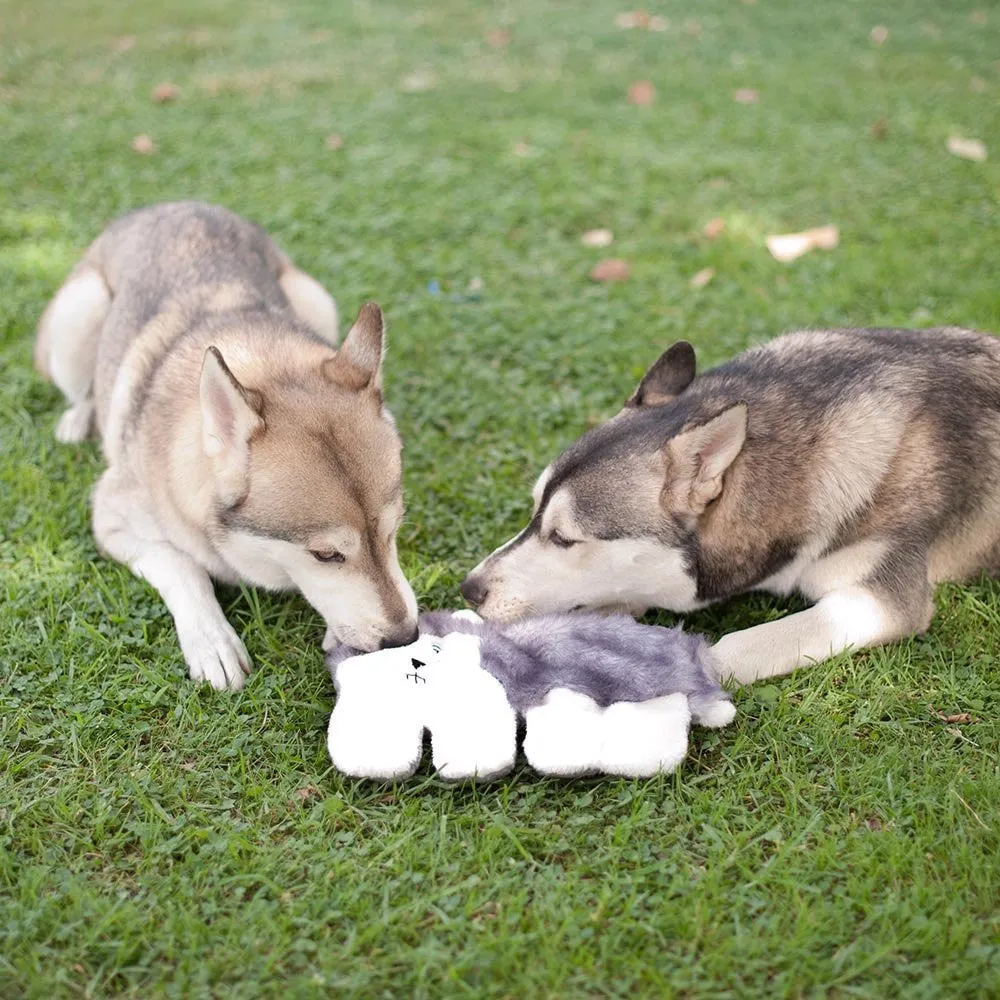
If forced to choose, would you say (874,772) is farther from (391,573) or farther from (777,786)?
(391,573)

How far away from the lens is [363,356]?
400 centimetres

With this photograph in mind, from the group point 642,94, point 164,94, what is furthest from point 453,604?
point 164,94

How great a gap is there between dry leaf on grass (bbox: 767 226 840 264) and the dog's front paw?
16.8ft

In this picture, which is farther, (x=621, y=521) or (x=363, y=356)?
(x=363, y=356)

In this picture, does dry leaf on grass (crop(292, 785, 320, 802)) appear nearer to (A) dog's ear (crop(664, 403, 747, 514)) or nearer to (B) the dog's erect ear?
(B) the dog's erect ear

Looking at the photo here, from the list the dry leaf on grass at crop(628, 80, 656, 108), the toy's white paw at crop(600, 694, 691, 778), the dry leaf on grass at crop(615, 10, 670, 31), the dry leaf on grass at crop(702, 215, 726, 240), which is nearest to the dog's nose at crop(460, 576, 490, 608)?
the toy's white paw at crop(600, 694, 691, 778)

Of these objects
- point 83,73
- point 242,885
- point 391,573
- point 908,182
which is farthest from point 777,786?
point 83,73

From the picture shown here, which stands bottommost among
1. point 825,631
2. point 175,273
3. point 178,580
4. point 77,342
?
point 825,631

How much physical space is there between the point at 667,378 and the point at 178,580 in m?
2.32

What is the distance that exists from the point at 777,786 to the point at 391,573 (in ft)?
5.30

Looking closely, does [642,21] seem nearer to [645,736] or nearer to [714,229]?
[714,229]

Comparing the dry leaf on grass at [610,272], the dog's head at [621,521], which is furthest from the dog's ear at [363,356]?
the dry leaf on grass at [610,272]

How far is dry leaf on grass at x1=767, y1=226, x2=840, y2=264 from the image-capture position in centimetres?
735

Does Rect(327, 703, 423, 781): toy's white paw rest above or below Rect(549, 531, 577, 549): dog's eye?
below
